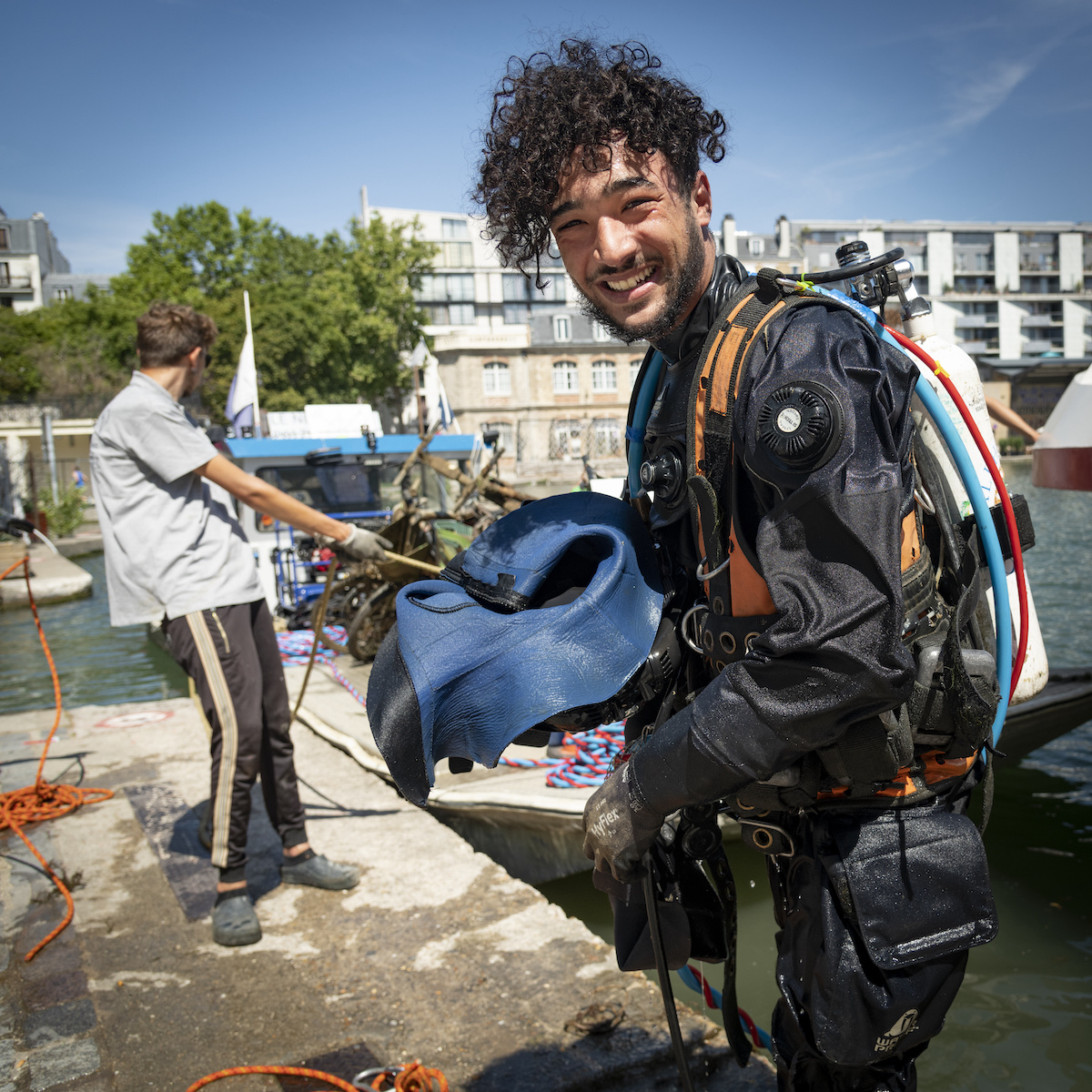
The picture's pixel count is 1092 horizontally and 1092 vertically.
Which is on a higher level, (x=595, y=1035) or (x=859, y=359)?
(x=859, y=359)

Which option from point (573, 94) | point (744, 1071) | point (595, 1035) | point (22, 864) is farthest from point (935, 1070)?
point (22, 864)

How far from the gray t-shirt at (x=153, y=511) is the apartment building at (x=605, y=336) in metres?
32.8

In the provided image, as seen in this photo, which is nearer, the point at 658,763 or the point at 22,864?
the point at 658,763

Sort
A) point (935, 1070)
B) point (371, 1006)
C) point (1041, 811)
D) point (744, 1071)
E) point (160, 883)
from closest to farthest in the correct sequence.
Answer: point (744, 1071)
point (371, 1006)
point (935, 1070)
point (160, 883)
point (1041, 811)

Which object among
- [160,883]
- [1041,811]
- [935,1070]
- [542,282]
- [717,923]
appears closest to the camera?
[717,923]

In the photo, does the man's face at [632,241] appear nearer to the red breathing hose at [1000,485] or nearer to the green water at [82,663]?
the red breathing hose at [1000,485]

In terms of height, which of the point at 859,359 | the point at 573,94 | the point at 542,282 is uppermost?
the point at 573,94

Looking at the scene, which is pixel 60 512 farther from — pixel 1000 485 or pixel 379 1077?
pixel 1000 485

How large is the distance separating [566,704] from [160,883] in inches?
118

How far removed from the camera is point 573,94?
5.08 ft

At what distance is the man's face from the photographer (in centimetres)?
150

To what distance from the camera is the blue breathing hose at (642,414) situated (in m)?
1.79

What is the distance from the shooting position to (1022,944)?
3.95 m

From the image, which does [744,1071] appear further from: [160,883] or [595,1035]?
[160,883]
